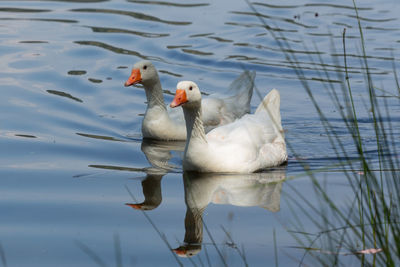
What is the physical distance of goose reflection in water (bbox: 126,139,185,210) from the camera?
8.15m

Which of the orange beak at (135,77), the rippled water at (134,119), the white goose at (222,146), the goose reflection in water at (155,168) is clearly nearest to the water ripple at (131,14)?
the rippled water at (134,119)

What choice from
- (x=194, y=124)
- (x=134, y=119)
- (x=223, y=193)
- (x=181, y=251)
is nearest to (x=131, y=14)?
(x=134, y=119)

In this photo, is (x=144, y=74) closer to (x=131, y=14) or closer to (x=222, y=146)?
(x=222, y=146)

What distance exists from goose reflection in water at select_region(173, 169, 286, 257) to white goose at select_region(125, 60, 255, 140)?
1.90m

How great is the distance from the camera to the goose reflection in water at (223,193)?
7.43 meters

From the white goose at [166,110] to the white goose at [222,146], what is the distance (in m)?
1.38

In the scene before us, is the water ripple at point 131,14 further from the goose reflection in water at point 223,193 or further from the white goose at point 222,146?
the goose reflection in water at point 223,193

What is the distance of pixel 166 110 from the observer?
11.4 m

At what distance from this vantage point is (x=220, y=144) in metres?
9.46

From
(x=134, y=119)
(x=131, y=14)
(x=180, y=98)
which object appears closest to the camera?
(x=180, y=98)

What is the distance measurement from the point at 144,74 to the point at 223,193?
3.20m

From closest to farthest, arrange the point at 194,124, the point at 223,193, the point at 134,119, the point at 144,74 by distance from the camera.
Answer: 1. the point at 223,193
2. the point at 194,124
3. the point at 144,74
4. the point at 134,119

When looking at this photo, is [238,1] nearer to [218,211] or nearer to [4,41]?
[4,41]

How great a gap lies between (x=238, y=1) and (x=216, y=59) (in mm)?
4518
